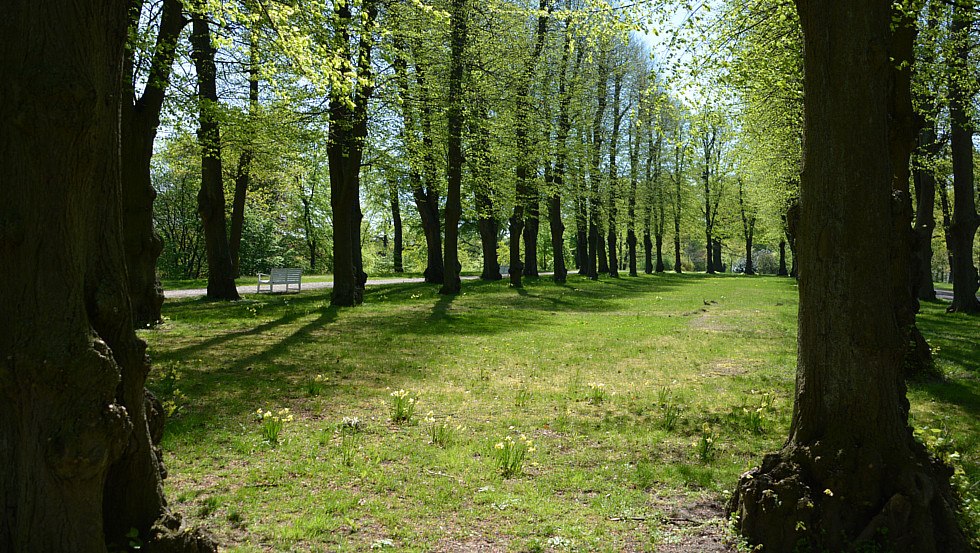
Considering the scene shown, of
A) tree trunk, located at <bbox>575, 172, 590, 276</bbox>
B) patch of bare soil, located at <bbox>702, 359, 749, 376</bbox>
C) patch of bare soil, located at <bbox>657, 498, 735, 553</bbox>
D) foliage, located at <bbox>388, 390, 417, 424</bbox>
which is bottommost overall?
patch of bare soil, located at <bbox>657, 498, 735, 553</bbox>

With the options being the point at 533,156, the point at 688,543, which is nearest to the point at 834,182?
the point at 688,543

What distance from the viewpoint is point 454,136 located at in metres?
19.6

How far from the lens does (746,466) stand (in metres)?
5.30

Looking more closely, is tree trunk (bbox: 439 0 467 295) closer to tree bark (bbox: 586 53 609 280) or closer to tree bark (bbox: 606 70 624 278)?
tree bark (bbox: 586 53 609 280)

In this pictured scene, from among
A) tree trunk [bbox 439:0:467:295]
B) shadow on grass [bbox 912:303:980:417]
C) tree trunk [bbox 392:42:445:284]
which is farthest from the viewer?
tree trunk [bbox 439:0:467:295]

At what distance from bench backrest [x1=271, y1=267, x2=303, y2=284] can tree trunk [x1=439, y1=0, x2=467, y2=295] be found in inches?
210

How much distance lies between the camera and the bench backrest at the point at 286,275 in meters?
21.1

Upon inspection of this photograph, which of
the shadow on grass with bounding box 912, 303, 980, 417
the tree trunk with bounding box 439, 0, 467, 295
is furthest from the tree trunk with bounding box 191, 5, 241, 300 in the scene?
the shadow on grass with bounding box 912, 303, 980, 417

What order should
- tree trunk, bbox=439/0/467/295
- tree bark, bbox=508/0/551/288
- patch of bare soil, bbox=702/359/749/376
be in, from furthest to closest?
tree bark, bbox=508/0/551/288
tree trunk, bbox=439/0/467/295
patch of bare soil, bbox=702/359/749/376

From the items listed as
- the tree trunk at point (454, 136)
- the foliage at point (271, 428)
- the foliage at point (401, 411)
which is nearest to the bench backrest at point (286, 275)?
the tree trunk at point (454, 136)

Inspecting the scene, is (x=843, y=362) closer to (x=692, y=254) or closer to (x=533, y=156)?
(x=533, y=156)

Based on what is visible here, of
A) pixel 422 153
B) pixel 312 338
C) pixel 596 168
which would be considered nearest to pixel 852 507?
pixel 312 338

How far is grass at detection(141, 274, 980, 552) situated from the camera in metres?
4.08

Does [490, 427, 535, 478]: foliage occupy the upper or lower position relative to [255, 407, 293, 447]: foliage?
lower
